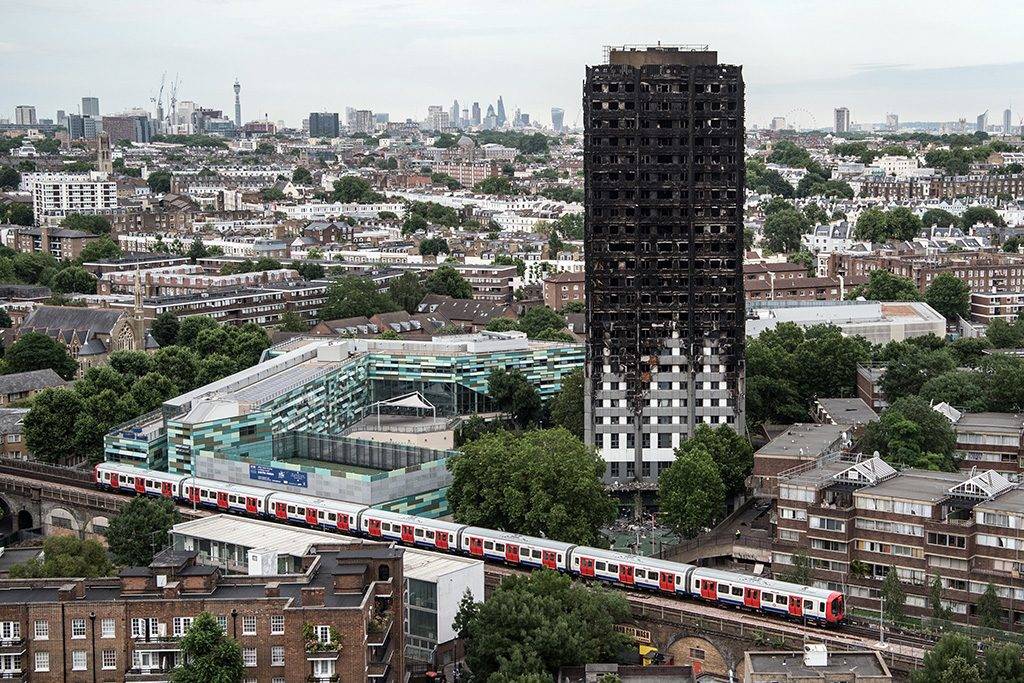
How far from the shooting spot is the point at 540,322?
97.9 metres

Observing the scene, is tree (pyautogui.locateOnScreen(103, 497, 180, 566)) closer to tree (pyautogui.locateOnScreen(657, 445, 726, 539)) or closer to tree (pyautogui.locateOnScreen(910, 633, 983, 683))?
tree (pyautogui.locateOnScreen(657, 445, 726, 539))

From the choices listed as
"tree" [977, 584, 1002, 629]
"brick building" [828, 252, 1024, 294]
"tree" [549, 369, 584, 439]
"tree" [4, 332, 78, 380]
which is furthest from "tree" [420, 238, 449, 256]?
"tree" [977, 584, 1002, 629]

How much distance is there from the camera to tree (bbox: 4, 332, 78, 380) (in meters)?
90.4

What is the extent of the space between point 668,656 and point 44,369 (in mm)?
53536

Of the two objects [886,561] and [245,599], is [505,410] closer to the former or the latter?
[886,561]

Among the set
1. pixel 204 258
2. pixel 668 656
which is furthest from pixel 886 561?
pixel 204 258

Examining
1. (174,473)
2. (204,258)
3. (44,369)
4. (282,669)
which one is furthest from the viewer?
(204,258)

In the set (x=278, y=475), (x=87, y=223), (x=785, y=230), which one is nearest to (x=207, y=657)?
(x=278, y=475)

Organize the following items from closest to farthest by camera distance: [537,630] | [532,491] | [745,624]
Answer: [537,630], [745,624], [532,491]

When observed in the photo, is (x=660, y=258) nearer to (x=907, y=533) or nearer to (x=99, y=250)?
(x=907, y=533)

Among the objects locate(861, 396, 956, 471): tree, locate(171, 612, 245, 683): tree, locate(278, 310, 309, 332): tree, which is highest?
locate(278, 310, 309, 332): tree

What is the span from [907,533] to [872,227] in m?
106

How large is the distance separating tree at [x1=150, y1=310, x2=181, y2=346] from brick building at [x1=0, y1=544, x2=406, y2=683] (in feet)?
213

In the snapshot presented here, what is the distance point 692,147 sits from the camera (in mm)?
65938
